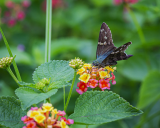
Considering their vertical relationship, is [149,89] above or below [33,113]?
above

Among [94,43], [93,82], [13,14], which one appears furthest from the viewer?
[13,14]

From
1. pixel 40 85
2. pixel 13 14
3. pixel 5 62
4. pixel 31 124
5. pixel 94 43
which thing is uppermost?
pixel 13 14

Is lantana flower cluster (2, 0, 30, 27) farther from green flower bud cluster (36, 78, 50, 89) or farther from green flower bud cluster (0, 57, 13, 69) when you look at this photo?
green flower bud cluster (36, 78, 50, 89)

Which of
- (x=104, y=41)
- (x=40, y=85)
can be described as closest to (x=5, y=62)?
(x=40, y=85)

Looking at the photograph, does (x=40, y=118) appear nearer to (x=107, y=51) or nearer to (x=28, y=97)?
(x=28, y=97)

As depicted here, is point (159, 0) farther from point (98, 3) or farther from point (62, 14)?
point (62, 14)

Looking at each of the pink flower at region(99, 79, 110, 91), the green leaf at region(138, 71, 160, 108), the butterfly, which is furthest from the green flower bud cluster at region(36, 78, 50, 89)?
the green leaf at region(138, 71, 160, 108)

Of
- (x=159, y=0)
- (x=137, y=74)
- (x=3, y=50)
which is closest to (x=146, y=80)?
(x=137, y=74)
